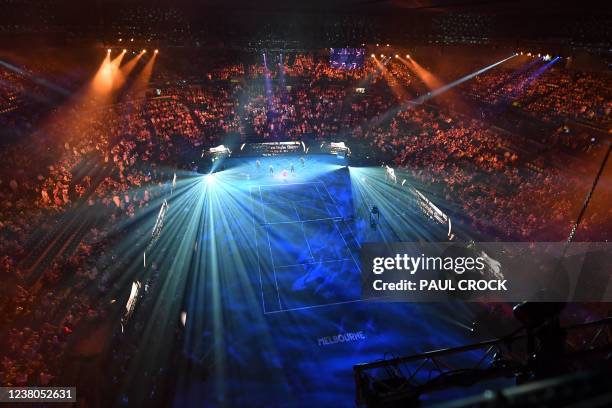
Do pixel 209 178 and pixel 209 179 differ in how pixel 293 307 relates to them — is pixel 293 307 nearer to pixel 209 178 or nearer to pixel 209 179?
pixel 209 179

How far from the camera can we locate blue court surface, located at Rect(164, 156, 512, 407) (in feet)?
26.9

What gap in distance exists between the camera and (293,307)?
33.9 ft

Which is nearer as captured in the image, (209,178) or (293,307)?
(293,307)

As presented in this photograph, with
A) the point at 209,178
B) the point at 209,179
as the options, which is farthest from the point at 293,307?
the point at 209,178

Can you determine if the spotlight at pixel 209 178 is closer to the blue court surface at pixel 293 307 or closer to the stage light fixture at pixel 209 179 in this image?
the stage light fixture at pixel 209 179

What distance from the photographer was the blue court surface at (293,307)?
26.9ft

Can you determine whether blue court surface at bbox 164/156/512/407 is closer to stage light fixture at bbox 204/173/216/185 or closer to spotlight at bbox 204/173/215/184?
stage light fixture at bbox 204/173/216/185

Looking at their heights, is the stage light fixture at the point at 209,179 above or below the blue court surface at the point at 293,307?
above

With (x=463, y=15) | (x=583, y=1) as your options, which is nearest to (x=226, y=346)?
(x=583, y=1)

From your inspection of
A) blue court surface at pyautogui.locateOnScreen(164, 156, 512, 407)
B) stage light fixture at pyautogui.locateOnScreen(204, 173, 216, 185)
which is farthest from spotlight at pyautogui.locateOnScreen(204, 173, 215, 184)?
blue court surface at pyautogui.locateOnScreen(164, 156, 512, 407)

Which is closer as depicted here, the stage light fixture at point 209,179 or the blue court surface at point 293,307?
the blue court surface at point 293,307

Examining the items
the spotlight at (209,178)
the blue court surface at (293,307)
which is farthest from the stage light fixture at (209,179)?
the blue court surface at (293,307)

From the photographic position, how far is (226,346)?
8992 millimetres

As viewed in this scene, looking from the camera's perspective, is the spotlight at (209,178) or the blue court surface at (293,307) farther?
the spotlight at (209,178)
